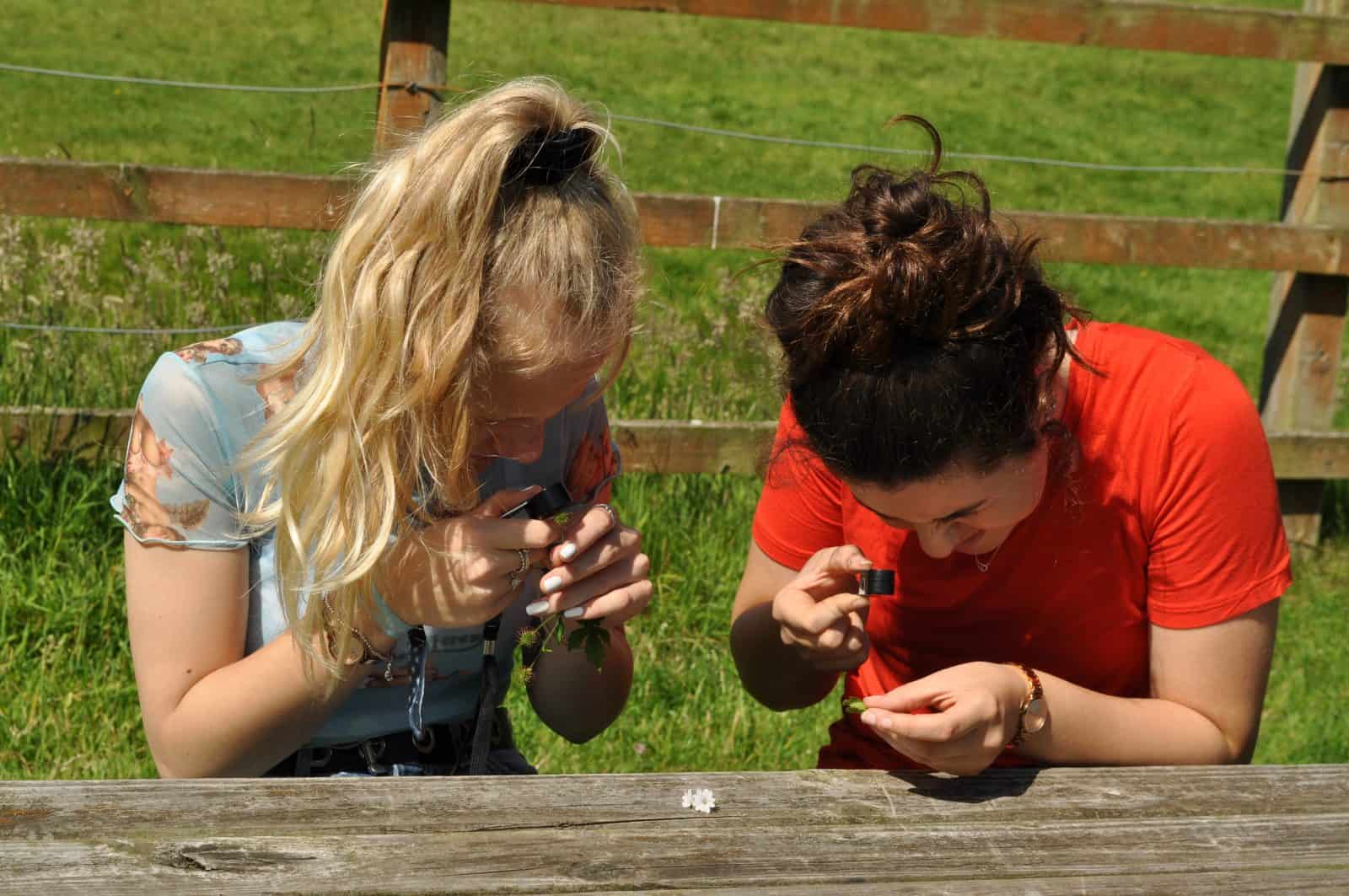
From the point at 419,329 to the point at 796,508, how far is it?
798 millimetres

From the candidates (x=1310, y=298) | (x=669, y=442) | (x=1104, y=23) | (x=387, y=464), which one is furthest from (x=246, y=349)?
(x=1310, y=298)

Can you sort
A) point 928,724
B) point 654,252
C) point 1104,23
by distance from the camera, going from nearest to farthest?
point 928,724
point 1104,23
point 654,252

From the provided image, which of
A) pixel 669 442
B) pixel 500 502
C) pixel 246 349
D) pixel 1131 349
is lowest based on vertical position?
pixel 669 442

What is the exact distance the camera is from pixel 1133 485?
204 cm

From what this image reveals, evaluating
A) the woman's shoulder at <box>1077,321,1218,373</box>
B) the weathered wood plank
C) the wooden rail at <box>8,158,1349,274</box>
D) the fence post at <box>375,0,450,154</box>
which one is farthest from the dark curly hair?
the weathered wood plank

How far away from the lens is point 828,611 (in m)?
1.94

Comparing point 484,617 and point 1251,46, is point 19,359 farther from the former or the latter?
point 1251,46

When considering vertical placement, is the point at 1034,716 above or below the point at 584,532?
below

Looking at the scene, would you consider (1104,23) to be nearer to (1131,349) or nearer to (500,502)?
(1131,349)

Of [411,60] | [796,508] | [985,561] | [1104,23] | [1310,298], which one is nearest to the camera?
[985,561]

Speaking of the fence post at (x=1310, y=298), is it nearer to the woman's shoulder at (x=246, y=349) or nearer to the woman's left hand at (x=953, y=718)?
the woman's left hand at (x=953, y=718)

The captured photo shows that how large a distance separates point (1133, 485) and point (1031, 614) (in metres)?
0.25

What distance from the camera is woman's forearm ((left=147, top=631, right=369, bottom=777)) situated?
6.06ft

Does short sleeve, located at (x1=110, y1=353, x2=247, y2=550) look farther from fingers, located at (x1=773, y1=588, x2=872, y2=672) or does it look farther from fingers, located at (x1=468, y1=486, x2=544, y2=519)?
fingers, located at (x1=773, y1=588, x2=872, y2=672)
